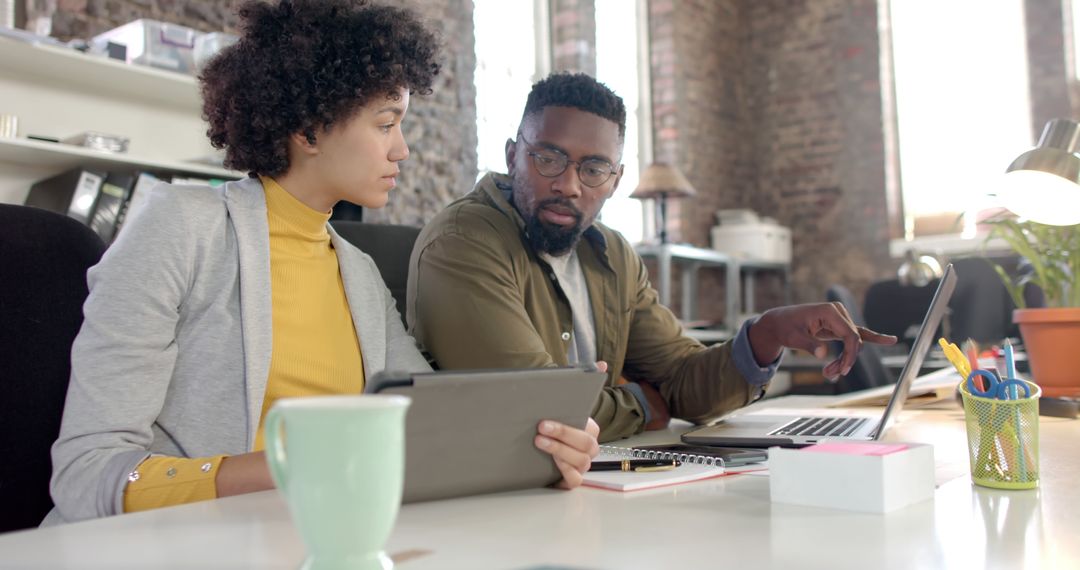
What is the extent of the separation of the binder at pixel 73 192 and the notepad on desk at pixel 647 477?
2406 millimetres

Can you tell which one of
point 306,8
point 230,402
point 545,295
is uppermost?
point 306,8

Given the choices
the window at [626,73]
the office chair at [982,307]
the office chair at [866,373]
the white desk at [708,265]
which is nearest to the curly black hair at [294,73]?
the office chair at [866,373]

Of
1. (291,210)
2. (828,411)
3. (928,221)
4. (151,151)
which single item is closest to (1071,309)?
(828,411)

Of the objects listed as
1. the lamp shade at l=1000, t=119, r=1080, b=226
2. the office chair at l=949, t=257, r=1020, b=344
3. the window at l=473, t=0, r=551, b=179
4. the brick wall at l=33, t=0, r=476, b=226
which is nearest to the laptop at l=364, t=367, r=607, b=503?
the lamp shade at l=1000, t=119, r=1080, b=226

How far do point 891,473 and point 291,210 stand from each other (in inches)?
34.8

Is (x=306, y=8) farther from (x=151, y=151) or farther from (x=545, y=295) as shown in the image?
(x=151, y=151)

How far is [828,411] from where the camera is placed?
5.76 feet

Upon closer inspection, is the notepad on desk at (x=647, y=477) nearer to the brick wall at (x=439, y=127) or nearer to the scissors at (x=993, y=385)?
the scissors at (x=993, y=385)

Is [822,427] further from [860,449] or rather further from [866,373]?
[866,373]

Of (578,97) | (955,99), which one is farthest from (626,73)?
(578,97)

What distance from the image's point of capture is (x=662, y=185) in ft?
17.4

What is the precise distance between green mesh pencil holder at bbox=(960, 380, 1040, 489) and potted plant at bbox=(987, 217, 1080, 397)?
96 centimetres

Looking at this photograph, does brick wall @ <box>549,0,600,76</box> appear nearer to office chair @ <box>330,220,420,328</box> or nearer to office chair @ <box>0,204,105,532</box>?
office chair @ <box>330,220,420,328</box>

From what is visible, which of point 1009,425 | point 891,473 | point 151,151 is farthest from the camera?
point 151,151
